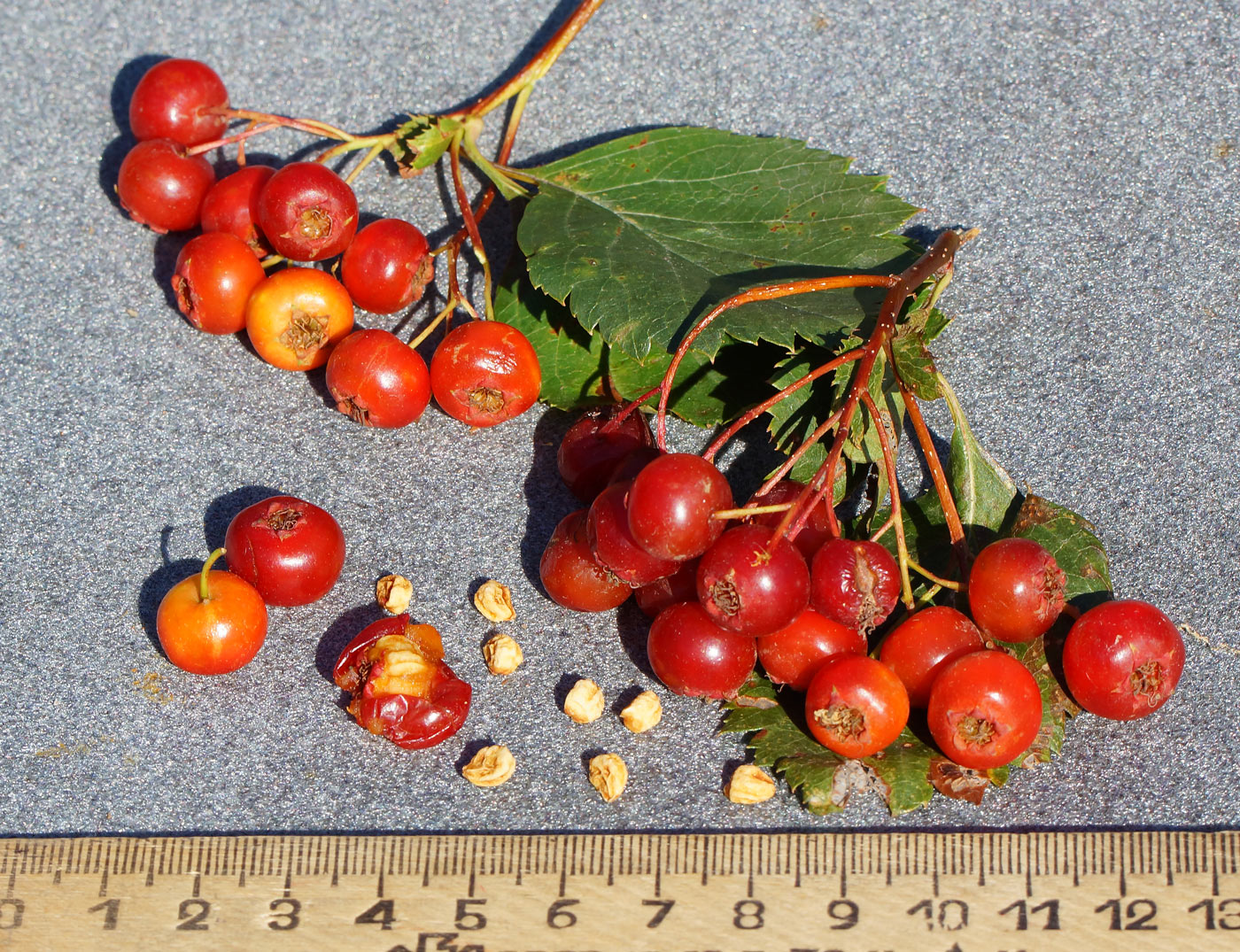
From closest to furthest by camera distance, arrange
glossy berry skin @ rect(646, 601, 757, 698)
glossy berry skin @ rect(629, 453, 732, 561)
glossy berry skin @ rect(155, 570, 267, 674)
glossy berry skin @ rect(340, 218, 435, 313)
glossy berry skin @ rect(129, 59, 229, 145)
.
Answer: glossy berry skin @ rect(629, 453, 732, 561)
glossy berry skin @ rect(646, 601, 757, 698)
glossy berry skin @ rect(155, 570, 267, 674)
glossy berry skin @ rect(340, 218, 435, 313)
glossy berry skin @ rect(129, 59, 229, 145)

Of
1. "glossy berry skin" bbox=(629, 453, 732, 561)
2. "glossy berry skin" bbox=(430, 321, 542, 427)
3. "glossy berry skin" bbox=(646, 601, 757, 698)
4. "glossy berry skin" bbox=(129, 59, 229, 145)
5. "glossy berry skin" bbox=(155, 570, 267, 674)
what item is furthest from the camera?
"glossy berry skin" bbox=(129, 59, 229, 145)

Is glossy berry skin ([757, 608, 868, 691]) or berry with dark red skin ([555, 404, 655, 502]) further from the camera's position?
berry with dark red skin ([555, 404, 655, 502])

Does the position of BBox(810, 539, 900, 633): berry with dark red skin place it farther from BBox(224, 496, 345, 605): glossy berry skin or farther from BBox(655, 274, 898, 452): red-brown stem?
BBox(224, 496, 345, 605): glossy berry skin

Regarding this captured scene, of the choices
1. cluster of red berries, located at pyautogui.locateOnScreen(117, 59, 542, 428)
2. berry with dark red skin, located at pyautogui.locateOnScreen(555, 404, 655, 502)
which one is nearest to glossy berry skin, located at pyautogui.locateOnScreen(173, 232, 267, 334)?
cluster of red berries, located at pyautogui.locateOnScreen(117, 59, 542, 428)

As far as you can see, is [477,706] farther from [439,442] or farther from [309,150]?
[309,150]

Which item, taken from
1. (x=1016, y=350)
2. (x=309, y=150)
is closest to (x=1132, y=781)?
(x=1016, y=350)

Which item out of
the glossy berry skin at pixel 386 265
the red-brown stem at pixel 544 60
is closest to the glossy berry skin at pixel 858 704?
the glossy berry skin at pixel 386 265

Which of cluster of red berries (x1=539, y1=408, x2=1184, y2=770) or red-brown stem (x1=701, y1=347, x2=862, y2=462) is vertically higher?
red-brown stem (x1=701, y1=347, x2=862, y2=462)
